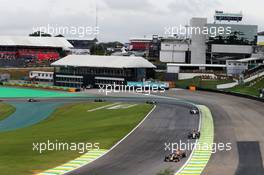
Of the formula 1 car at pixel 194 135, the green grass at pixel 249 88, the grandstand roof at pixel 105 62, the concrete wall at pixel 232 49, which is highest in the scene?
the concrete wall at pixel 232 49

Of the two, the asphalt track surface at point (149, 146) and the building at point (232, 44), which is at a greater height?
the building at point (232, 44)

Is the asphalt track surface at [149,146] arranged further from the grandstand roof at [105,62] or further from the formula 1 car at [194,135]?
the grandstand roof at [105,62]

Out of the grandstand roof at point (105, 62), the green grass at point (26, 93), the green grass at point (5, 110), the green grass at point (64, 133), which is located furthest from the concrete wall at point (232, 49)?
the green grass at point (5, 110)

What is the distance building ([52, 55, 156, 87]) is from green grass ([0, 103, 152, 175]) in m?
41.4

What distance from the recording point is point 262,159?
52125 millimetres

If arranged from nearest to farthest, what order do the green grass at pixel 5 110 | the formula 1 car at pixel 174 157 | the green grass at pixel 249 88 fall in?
the formula 1 car at pixel 174 157 < the green grass at pixel 5 110 < the green grass at pixel 249 88

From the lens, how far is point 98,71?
494 feet

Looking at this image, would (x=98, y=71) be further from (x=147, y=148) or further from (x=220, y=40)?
(x=147, y=148)

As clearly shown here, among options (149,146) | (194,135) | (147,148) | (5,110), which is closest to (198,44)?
(5,110)

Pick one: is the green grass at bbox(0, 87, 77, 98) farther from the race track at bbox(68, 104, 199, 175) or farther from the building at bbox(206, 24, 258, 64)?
the building at bbox(206, 24, 258, 64)

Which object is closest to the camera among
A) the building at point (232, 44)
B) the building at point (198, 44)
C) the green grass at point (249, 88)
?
the green grass at point (249, 88)

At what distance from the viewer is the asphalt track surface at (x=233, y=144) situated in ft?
155

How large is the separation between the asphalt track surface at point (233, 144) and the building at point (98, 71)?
40.2 metres

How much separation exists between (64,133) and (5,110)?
115 feet
